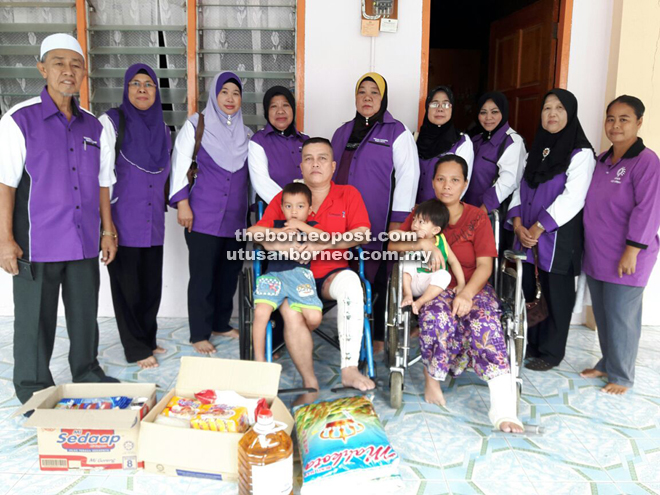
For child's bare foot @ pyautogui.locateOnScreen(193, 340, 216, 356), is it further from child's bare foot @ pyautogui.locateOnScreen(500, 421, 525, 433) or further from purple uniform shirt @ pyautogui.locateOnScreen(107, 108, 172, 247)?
child's bare foot @ pyautogui.locateOnScreen(500, 421, 525, 433)

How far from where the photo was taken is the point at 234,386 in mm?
2010

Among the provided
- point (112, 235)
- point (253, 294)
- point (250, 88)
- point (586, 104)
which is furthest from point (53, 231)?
point (586, 104)

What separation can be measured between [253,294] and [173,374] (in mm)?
735

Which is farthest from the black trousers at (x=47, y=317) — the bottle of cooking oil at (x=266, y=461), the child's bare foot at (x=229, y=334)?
the bottle of cooking oil at (x=266, y=461)

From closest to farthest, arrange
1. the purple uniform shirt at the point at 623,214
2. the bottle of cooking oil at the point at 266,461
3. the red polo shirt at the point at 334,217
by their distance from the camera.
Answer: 1. the bottle of cooking oil at the point at 266,461
2. the purple uniform shirt at the point at 623,214
3. the red polo shirt at the point at 334,217

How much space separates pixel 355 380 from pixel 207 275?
3.63ft

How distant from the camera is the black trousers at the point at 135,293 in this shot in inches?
107

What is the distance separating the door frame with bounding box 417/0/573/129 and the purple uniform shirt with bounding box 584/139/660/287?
97cm

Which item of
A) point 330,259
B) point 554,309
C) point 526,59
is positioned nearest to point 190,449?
point 330,259

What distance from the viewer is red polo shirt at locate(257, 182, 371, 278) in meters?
2.50

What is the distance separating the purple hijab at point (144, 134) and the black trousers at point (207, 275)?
470 mm

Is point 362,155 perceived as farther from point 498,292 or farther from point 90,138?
point 90,138

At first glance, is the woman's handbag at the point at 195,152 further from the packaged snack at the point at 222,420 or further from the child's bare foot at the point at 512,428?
the child's bare foot at the point at 512,428

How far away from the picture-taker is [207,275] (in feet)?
9.57
